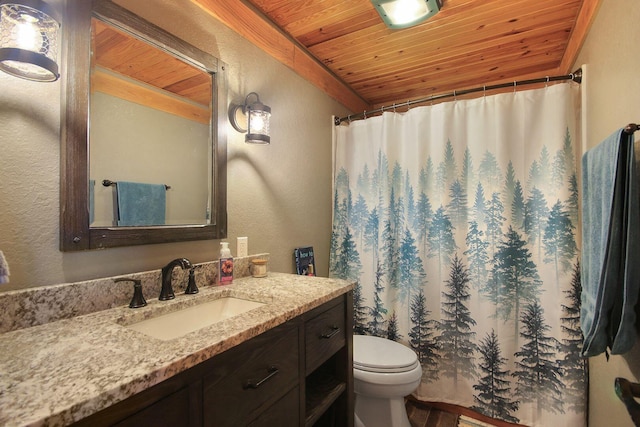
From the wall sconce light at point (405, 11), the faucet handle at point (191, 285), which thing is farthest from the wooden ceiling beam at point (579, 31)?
the faucet handle at point (191, 285)

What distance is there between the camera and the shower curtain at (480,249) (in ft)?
5.46

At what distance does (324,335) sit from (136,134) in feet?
3.51

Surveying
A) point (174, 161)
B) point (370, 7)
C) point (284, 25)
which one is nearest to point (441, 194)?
point (370, 7)

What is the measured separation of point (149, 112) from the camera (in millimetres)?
1206

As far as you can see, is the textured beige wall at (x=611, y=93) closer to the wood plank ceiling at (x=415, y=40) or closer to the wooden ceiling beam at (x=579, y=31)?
the wooden ceiling beam at (x=579, y=31)

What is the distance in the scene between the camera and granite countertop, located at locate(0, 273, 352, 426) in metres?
0.49

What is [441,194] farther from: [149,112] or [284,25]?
[149,112]

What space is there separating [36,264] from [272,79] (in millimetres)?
1417

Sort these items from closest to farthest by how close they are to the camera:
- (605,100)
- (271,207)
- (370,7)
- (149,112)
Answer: (149,112) < (605,100) < (370,7) < (271,207)

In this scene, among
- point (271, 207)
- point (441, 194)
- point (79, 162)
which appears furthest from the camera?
point (441, 194)

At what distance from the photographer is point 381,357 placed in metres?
1.66

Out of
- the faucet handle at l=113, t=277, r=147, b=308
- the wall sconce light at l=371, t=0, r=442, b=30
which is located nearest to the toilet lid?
the faucet handle at l=113, t=277, r=147, b=308

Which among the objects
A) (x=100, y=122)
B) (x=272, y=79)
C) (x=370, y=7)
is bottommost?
(x=100, y=122)

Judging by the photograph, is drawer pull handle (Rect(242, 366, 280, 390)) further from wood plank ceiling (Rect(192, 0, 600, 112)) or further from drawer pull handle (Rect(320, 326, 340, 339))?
wood plank ceiling (Rect(192, 0, 600, 112))
